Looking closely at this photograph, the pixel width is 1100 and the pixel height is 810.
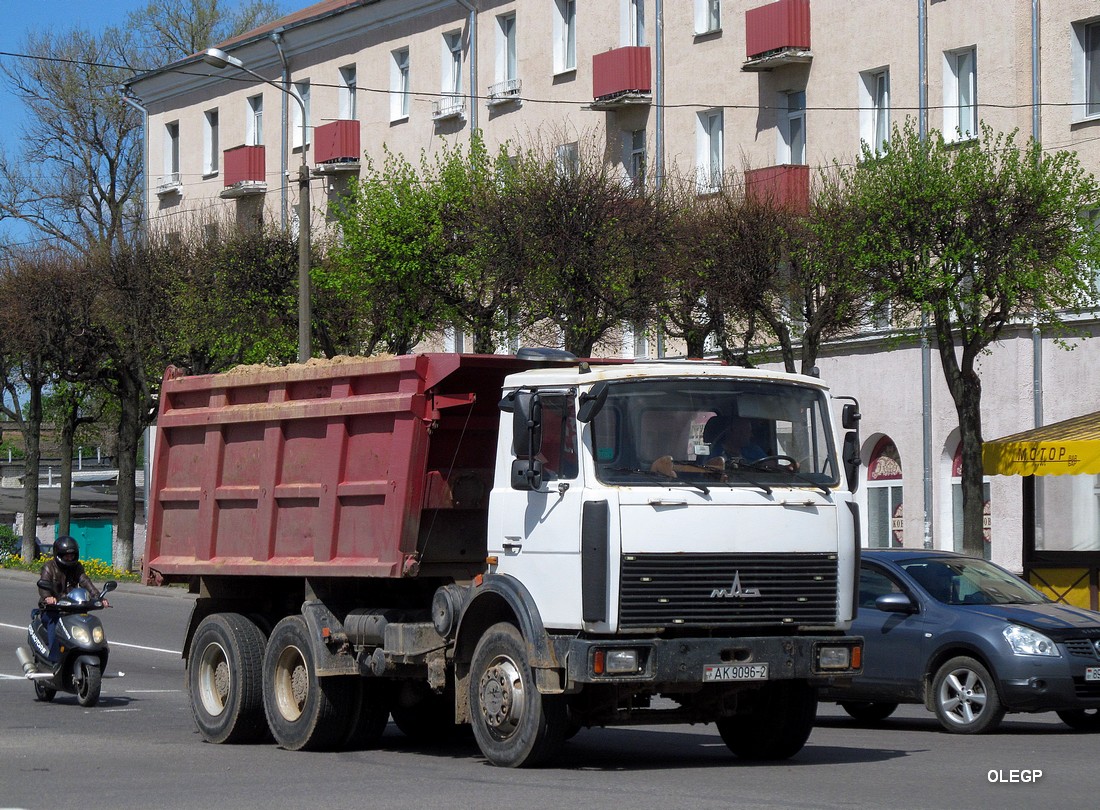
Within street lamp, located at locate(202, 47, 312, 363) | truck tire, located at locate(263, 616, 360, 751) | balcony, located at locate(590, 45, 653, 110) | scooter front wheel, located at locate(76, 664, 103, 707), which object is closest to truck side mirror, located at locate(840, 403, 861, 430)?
truck tire, located at locate(263, 616, 360, 751)

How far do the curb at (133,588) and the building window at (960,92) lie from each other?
53.7 ft

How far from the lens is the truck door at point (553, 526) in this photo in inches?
410

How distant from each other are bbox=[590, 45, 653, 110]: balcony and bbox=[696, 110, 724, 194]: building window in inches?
55.1

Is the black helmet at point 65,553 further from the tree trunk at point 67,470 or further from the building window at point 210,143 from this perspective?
the building window at point 210,143

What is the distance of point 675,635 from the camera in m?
10.5

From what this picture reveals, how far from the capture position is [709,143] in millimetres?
36625

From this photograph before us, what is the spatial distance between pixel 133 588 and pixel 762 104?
1686cm

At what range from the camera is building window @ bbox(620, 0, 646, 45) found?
37.8m

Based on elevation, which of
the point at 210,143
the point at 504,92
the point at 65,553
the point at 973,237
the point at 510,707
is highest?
the point at 210,143

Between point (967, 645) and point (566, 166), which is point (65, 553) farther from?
point (566, 166)

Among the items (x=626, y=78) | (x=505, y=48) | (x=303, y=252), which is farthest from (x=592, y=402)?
(x=505, y=48)

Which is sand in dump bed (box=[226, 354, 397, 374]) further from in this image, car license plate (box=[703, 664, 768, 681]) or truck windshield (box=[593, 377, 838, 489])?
car license plate (box=[703, 664, 768, 681])

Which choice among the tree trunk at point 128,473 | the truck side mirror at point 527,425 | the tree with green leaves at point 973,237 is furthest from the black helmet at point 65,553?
the tree trunk at point 128,473

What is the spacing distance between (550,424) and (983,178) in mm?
14766
